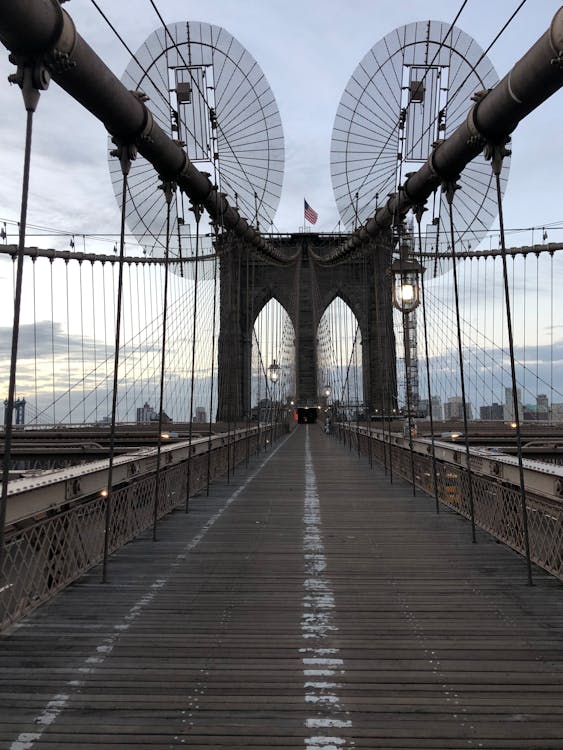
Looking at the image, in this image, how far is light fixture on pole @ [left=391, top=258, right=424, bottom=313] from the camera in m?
14.2

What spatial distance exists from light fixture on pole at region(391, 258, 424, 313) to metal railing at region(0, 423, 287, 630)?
6529mm

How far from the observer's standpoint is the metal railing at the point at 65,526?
574 centimetres

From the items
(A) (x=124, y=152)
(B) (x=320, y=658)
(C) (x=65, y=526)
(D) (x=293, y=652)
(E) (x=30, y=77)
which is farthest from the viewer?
(A) (x=124, y=152)

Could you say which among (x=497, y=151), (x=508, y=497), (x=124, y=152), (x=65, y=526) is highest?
(x=124, y=152)

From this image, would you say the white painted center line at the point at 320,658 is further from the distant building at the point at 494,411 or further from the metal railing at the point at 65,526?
the distant building at the point at 494,411

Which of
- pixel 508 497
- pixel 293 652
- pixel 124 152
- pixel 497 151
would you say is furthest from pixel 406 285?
pixel 293 652

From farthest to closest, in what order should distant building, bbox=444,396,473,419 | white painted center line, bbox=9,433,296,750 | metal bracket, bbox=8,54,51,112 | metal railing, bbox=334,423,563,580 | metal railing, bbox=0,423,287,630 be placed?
1. distant building, bbox=444,396,473,419
2. metal railing, bbox=334,423,563,580
3. metal railing, bbox=0,423,287,630
4. metal bracket, bbox=8,54,51,112
5. white painted center line, bbox=9,433,296,750

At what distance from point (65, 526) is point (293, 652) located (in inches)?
141

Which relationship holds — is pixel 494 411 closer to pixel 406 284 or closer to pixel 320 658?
pixel 406 284

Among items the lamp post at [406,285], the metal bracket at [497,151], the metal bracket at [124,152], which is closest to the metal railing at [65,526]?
the metal bracket at [124,152]

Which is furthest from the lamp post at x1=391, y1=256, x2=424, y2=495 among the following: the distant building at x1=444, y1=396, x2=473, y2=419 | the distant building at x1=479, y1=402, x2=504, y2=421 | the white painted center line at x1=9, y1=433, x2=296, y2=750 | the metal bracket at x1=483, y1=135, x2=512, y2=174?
the distant building at x1=444, y1=396, x2=473, y2=419

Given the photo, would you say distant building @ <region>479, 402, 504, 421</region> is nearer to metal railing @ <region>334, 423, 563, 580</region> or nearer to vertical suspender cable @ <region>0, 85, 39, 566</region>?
metal railing @ <region>334, 423, 563, 580</region>

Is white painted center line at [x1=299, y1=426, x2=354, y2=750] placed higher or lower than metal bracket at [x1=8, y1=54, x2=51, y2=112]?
lower

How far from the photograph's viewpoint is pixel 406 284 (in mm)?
14406
